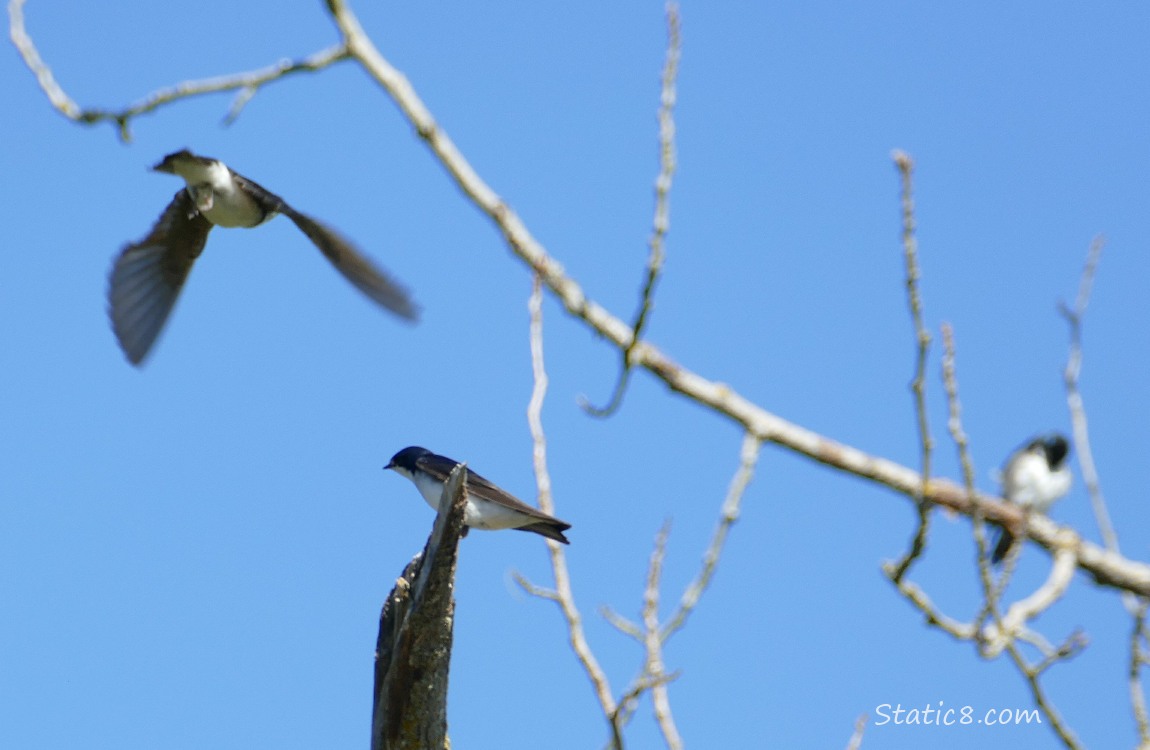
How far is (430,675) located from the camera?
366cm

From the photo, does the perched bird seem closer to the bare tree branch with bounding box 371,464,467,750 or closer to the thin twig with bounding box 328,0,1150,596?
the bare tree branch with bounding box 371,464,467,750

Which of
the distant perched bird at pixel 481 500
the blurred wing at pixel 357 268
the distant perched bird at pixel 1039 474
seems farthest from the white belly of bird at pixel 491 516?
the distant perched bird at pixel 1039 474

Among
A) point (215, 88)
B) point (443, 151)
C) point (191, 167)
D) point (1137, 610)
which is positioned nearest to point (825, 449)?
point (443, 151)

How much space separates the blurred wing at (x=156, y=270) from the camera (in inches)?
241

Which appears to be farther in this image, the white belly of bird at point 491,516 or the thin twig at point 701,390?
the white belly of bird at point 491,516

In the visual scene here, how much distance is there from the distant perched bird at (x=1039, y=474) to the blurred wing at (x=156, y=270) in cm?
410

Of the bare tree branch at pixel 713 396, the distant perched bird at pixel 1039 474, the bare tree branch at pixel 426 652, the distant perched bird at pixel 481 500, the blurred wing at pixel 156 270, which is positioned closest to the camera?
the bare tree branch at pixel 713 396

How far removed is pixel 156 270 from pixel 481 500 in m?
2.10

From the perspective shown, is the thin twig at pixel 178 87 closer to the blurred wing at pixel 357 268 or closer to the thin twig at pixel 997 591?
the thin twig at pixel 997 591

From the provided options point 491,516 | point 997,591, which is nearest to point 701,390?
point 997,591

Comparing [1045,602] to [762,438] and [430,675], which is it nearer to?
[762,438]

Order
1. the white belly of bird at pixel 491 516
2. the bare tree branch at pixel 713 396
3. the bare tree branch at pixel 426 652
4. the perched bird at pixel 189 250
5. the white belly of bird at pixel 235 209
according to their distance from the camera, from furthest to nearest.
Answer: the white belly of bird at pixel 235 209 → the perched bird at pixel 189 250 → the white belly of bird at pixel 491 516 → the bare tree branch at pixel 426 652 → the bare tree branch at pixel 713 396

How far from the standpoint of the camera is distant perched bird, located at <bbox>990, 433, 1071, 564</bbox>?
263 inches

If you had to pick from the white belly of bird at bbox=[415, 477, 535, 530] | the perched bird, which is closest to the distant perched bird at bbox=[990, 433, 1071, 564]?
the white belly of bird at bbox=[415, 477, 535, 530]
